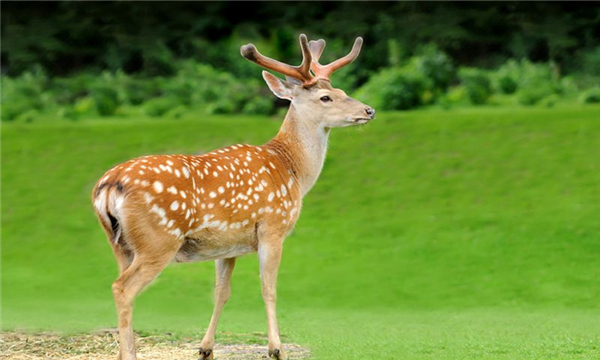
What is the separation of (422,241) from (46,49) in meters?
12.3

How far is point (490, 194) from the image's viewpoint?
1522 cm

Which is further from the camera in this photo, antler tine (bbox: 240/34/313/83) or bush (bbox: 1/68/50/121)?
bush (bbox: 1/68/50/121)

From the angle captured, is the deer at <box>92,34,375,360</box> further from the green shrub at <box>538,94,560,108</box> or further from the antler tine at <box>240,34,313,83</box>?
the green shrub at <box>538,94,560,108</box>

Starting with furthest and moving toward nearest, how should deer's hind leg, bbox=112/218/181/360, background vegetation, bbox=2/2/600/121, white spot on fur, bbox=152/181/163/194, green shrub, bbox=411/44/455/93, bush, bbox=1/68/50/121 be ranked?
background vegetation, bbox=2/2/600/121
bush, bbox=1/68/50/121
green shrub, bbox=411/44/455/93
white spot on fur, bbox=152/181/163/194
deer's hind leg, bbox=112/218/181/360

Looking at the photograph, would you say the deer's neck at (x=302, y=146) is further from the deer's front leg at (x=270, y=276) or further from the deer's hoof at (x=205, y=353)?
the deer's hoof at (x=205, y=353)

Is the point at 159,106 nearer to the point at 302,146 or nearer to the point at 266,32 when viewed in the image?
the point at 266,32

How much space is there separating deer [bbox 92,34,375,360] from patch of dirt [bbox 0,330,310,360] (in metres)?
0.52

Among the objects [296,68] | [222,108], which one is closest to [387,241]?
[222,108]

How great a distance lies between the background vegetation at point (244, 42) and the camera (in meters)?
19.9

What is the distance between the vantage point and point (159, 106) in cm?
1980

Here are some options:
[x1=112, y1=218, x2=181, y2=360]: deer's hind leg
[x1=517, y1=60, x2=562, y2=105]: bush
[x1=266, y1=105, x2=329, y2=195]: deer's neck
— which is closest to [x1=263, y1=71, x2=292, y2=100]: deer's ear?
[x1=266, y1=105, x2=329, y2=195]: deer's neck

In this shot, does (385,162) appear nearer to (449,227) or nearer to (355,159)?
(355,159)

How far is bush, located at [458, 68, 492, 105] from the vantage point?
62.4 feet

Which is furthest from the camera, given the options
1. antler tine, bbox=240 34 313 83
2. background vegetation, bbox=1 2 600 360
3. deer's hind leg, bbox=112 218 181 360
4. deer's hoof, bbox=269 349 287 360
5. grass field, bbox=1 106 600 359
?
background vegetation, bbox=1 2 600 360
